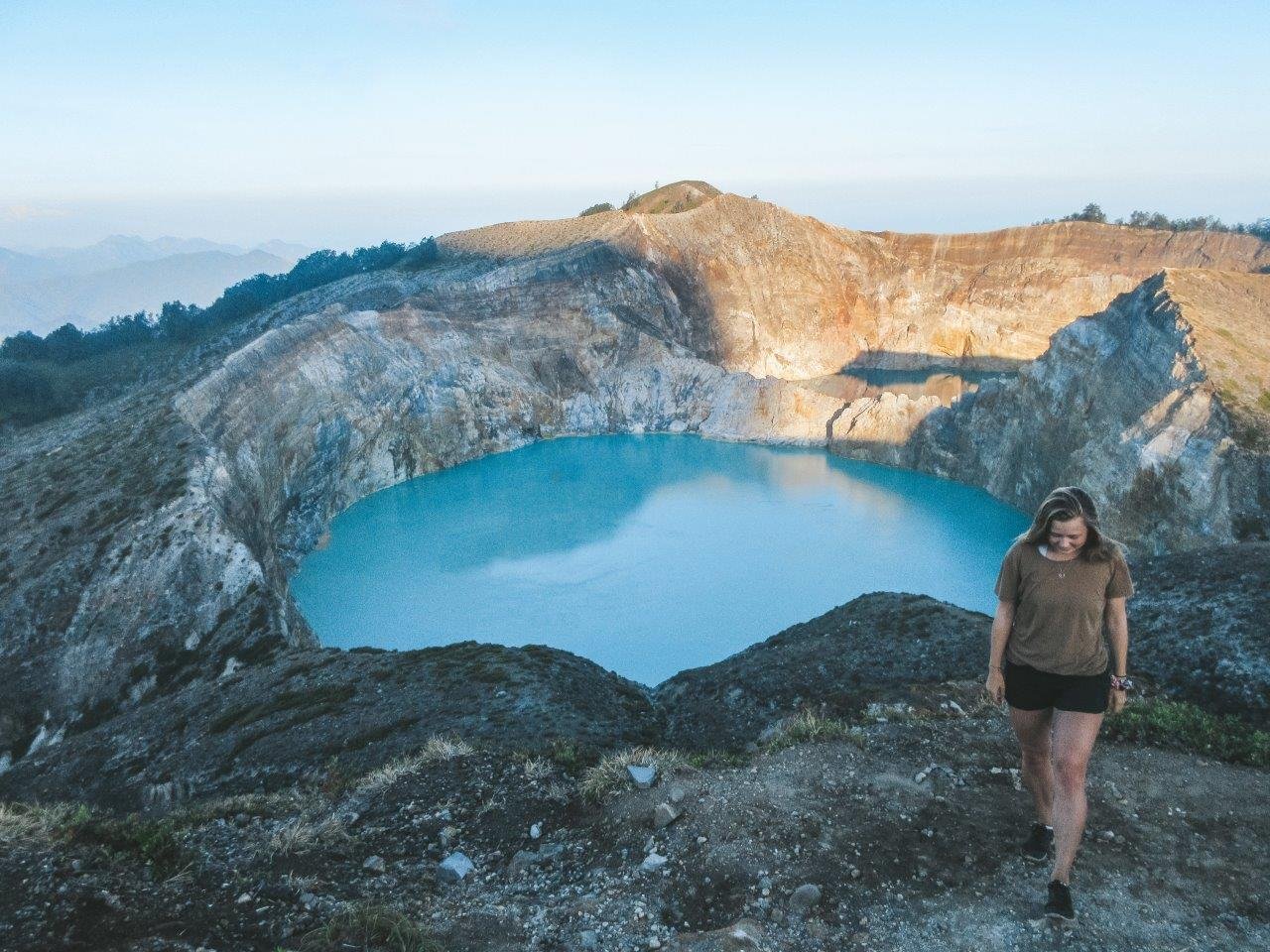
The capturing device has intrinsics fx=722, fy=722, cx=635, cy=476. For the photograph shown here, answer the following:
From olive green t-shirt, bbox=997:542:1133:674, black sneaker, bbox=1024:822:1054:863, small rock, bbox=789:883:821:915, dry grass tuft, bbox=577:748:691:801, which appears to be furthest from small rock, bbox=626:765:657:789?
olive green t-shirt, bbox=997:542:1133:674

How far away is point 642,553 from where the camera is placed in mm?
37094

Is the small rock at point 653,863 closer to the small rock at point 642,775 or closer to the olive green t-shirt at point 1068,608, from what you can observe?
the small rock at point 642,775

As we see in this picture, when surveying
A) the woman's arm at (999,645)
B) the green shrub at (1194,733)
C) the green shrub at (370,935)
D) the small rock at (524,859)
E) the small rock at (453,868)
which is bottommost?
the small rock at (524,859)

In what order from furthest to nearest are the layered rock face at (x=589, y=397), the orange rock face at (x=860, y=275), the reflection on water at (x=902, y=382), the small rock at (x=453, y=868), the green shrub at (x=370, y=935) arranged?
the orange rock face at (x=860, y=275)
the reflection on water at (x=902, y=382)
the layered rock face at (x=589, y=397)
the small rock at (x=453, y=868)
the green shrub at (x=370, y=935)

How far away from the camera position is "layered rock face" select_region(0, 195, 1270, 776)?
22.4 m

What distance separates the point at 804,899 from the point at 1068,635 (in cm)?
290

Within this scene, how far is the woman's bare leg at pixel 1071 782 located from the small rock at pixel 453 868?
496 cm

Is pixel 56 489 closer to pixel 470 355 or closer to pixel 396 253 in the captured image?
pixel 470 355

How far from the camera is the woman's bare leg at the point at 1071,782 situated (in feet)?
17.1

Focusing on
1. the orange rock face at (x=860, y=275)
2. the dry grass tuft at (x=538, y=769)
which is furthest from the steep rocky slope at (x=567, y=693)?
the orange rock face at (x=860, y=275)

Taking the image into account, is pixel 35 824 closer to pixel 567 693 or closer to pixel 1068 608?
pixel 1068 608

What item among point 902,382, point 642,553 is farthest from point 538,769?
point 902,382

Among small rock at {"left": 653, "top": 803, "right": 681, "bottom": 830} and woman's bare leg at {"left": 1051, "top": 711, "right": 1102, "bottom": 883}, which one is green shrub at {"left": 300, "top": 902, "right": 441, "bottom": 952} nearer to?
small rock at {"left": 653, "top": 803, "right": 681, "bottom": 830}

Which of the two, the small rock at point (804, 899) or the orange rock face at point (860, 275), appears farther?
the orange rock face at point (860, 275)
